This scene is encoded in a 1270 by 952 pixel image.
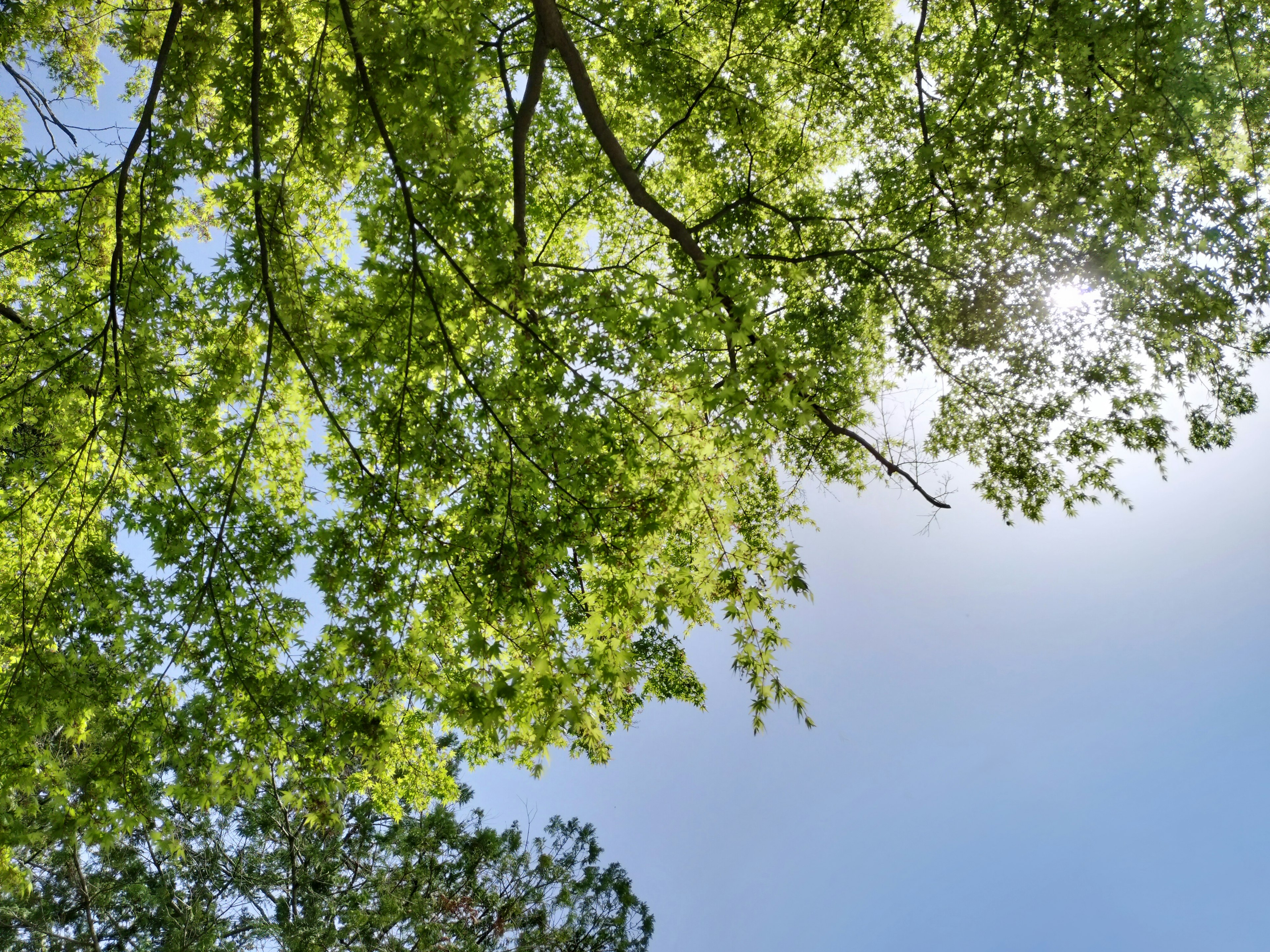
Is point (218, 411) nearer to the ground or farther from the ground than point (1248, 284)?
farther from the ground

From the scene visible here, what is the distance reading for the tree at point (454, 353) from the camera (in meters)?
4.11

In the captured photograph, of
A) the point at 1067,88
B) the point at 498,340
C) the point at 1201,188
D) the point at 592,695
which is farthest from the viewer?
the point at 1067,88

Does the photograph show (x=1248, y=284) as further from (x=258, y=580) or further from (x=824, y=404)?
(x=258, y=580)

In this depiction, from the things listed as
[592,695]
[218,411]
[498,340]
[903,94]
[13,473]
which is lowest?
[592,695]

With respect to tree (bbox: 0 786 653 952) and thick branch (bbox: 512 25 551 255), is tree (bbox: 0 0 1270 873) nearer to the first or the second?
thick branch (bbox: 512 25 551 255)

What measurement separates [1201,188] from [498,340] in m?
5.83

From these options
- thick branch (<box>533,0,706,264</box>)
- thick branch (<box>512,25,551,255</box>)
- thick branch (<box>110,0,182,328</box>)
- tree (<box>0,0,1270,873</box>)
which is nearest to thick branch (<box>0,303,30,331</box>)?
tree (<box>0,0,1270,873</box>)

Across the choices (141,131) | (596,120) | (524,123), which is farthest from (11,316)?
(596,120)

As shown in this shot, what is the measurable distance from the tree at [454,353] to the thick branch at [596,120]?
3cm

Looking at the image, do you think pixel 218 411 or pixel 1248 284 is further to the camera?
pixel 218 411

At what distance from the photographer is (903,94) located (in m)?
7.98

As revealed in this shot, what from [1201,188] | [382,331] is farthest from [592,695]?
[1201,188]

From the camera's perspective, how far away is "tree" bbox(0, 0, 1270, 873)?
162 inches

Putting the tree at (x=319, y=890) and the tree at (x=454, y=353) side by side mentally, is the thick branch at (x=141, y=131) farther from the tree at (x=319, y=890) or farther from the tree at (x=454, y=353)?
the tree at (x=319, y=890)
